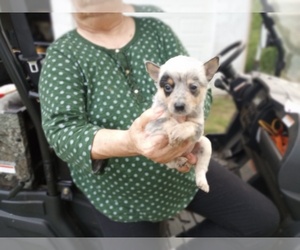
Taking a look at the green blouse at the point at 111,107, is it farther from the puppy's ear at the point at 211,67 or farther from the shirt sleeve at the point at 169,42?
the puppy's ear at the point at 211,67

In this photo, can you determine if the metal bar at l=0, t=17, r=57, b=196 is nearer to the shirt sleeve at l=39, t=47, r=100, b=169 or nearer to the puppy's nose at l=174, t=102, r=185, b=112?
the shirt sleeve at l=39, t=47, r=100, b=169

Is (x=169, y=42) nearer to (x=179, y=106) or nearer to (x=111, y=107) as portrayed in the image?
(x=111, y=107)

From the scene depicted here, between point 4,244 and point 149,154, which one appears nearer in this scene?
point 149,154

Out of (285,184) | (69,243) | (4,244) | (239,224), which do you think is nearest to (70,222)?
(69,243)

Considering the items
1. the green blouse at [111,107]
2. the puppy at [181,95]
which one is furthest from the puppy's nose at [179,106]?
the green blouse at [111,107]

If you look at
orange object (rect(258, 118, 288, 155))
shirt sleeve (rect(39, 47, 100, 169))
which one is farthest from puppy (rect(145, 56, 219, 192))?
orange object (rect(258, 118, 288, 155))

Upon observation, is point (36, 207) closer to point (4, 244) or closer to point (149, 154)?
point (4, 244)

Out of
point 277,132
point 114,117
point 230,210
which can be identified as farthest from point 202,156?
point 277,132
